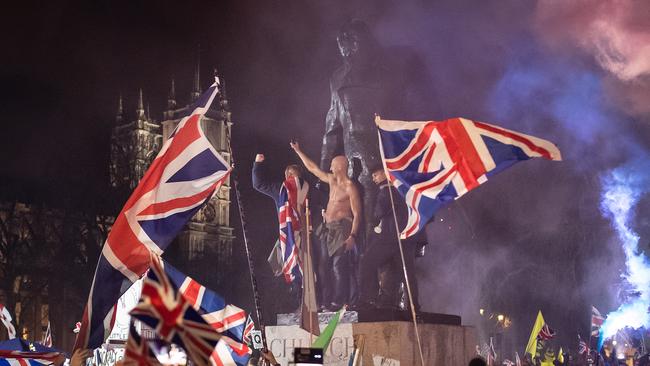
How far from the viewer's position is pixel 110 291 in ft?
37.6

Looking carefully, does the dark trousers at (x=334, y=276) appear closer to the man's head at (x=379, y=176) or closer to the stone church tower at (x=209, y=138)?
the man's head at (x=379, y=176)

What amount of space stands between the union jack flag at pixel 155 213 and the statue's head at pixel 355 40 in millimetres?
5431

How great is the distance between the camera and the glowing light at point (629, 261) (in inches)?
1468

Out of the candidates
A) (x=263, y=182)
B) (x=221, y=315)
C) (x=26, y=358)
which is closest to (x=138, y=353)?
(x=221, y=315)

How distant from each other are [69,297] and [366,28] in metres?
35.8

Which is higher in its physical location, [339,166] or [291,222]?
[339,166]

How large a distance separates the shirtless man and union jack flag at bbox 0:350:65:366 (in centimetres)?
630

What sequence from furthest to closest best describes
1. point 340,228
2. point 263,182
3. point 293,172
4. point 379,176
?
point 263,182 < point 293,172 < point 340,228 < point 379,176

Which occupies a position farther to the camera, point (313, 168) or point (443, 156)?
point (313, 168)

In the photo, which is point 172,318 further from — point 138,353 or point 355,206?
point 355,206

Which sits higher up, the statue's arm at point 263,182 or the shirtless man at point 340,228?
the statue's arm at point 263,182

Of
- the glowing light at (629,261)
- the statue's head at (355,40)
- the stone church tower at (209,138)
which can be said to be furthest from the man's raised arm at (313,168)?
the stone church tower at (209,138)

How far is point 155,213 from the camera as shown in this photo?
11969 millimetres

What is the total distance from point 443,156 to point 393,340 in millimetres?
4581
